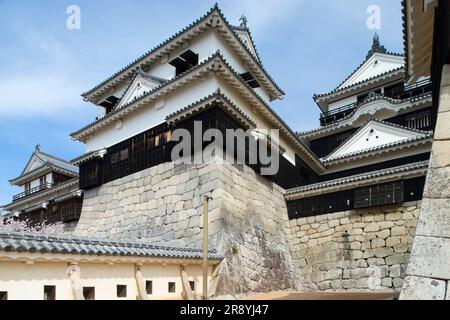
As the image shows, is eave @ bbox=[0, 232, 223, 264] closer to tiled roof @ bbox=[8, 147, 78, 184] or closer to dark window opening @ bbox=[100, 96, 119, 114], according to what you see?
dark window opening @ bbox=[100, 96, 119, 114]

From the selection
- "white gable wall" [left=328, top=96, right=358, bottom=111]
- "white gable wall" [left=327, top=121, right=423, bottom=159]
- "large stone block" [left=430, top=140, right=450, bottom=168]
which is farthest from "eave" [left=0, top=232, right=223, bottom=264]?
"white gable wall" [left=328, top=96, right=358, bottom=111]

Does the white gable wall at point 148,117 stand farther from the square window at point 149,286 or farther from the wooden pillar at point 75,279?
the wooden pillar at point 75,279

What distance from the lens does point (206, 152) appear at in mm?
13203

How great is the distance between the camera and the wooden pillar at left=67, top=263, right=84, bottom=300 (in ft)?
22.6

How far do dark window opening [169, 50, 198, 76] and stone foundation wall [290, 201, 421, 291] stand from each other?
Answer: 828 centimetres

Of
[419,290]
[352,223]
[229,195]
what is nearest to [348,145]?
[352,223]

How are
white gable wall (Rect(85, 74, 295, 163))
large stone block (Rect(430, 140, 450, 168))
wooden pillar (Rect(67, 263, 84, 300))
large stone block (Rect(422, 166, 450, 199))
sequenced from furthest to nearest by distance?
white gable wall (Rect(85, 74, 295, 163))
wooden pillar (Rect(67, 263, 84, 300))
large stone block (Rect(430, 140, 450, 168))
large stone block (Rect(422, 166, 450, 199))

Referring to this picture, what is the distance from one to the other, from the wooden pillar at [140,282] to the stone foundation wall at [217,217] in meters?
2.72

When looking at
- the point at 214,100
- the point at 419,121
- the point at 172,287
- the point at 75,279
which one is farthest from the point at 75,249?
the point at 419,121

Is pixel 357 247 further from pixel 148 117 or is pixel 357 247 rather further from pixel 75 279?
pixel 75 279

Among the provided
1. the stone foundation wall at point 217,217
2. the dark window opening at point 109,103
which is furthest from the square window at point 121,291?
the dark window opening at point 109,103

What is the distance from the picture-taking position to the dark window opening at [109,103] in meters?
19.2

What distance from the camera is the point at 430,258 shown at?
4.34 metres
